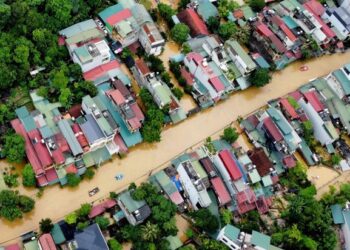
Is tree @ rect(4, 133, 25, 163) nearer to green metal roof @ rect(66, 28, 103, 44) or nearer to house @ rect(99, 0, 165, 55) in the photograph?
green metal roof @ rect(66, 28, 103, 44)

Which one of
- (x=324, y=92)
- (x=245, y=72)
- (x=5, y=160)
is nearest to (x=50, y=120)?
(x=5, y=160)

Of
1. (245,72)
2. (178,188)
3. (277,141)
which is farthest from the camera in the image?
(245,72)

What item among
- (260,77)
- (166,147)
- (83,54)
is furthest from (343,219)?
(83,54)

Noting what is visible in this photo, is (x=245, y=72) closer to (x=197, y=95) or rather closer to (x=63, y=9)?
(x=197, y=95)

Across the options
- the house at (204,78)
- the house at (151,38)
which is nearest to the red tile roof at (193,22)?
the house at (204,78)

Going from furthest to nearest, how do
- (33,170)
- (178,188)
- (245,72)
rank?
(245,72) → (178,188) → (33,170)

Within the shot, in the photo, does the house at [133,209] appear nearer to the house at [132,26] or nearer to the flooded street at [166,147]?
the flooded street at [166,147]
